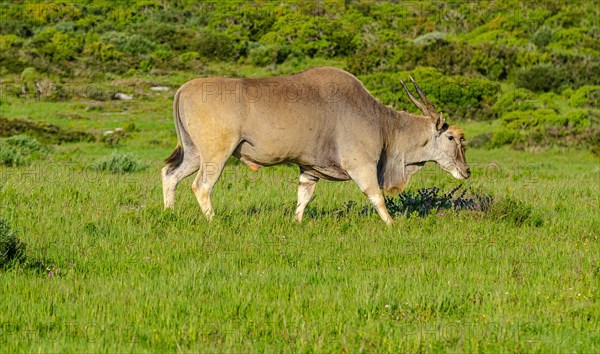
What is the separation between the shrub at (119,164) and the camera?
56.4 ft

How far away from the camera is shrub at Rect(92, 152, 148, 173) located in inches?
677

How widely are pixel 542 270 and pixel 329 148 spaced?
11.3 feet

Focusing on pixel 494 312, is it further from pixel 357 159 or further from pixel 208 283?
pixel 357 159

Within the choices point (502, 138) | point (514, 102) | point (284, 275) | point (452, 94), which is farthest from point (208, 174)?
point (452, 94)

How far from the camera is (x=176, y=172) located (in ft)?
35.1

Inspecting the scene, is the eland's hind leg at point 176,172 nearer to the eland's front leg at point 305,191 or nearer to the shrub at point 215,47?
the eland's front leg at point 305,191

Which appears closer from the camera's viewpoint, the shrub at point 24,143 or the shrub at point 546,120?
the shrub at point 24,143

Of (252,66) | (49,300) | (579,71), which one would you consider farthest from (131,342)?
(252,66)

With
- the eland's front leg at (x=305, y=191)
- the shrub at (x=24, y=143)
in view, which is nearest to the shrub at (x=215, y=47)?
the shrub at (x=24, y=143)

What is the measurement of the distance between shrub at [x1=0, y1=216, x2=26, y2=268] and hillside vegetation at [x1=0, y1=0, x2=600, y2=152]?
21.0 meters

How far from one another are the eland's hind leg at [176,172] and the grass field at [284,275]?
10.2 inches

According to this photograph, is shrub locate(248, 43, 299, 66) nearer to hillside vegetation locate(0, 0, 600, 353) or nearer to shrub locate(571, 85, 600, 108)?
shrub locate(571, 85, 600, 108)

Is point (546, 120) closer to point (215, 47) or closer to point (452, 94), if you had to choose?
point (452, 94)

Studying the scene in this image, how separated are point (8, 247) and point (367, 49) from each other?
38418 millimetres
